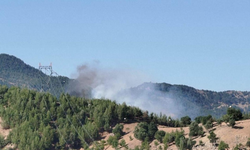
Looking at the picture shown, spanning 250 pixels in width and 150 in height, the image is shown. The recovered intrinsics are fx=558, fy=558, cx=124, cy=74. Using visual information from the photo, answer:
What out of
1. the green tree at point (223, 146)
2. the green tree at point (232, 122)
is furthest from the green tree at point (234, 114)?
the green tree at point (223, 146)

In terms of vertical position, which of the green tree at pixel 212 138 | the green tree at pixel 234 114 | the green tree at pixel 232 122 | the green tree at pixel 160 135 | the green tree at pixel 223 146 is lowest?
the green tree at pixel 223 146

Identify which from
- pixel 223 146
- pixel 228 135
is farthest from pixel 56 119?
pixel 223 146

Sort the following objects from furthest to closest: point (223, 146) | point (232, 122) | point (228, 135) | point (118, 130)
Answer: point (118, 130)
point (232, 122)
point (228, 135)
point (223, 146)

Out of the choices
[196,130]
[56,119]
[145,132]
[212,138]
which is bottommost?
[212,138]

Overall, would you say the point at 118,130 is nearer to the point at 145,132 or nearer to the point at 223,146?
the point at 145,132

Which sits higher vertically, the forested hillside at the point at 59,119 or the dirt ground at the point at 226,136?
the forested hillside at the point at 59,119

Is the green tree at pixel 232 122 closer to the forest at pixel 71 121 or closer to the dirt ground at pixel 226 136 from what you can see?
the dirt ground at pixel 226 136

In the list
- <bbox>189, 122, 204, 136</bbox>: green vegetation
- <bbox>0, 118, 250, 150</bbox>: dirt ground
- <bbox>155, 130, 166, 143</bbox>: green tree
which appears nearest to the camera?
<bbox>0, 118, 250, 150</bbox>: dirt ground

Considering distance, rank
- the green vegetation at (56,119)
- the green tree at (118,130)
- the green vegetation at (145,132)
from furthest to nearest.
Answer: the green tree at (118,130)
the green vegetation at (56,119)
the green vegetation at (145,132)

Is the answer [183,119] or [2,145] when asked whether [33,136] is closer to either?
[2,145]

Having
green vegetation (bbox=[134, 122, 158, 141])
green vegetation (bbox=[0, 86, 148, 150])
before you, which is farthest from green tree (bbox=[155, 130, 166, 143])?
green vegetation (bbox=[0, 86, 148, 150])

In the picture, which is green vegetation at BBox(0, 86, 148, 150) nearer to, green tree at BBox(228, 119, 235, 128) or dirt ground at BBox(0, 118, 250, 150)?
dirt ground at BBox(0, 118, 250, 150)

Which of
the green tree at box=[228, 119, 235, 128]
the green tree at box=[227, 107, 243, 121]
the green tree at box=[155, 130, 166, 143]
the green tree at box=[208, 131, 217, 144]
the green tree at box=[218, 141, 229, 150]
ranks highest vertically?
the green tree at box=[227, 107, 243, 121]

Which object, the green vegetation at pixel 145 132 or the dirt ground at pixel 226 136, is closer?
the dirt ground at pixel 226 136
